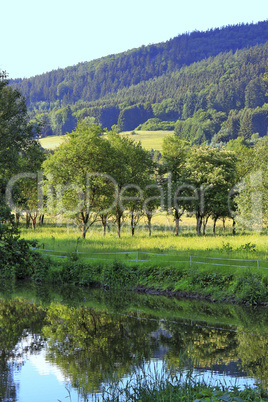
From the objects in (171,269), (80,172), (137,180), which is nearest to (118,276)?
(171,269)

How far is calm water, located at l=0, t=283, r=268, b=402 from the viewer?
1327 cm

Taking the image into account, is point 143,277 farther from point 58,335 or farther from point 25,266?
point 25,266

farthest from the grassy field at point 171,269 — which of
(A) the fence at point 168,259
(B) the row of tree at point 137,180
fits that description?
(B) the row of tree at point 137,180

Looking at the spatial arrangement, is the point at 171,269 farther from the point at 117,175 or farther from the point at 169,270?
the point at 117,175

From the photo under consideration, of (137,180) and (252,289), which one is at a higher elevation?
(137,180)

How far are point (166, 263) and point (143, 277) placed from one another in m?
1.57

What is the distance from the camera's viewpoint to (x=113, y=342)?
1761 centimetres

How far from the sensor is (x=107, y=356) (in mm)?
15797

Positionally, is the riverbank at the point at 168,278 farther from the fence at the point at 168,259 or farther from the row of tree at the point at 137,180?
the row of tree at the point at 137,180

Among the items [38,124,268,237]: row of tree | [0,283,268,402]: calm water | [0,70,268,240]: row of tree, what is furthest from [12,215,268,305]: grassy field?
[38,124,268,237]: row of tree

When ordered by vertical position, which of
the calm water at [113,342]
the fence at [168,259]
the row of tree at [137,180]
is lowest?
the calm water at [113,342]

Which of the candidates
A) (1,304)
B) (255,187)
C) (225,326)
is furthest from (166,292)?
(255,187)

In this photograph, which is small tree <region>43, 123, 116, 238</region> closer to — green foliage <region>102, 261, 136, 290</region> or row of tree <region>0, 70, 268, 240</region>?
row of tree <region>0, 70, 268, 240</region>

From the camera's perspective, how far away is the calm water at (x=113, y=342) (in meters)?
13.3
